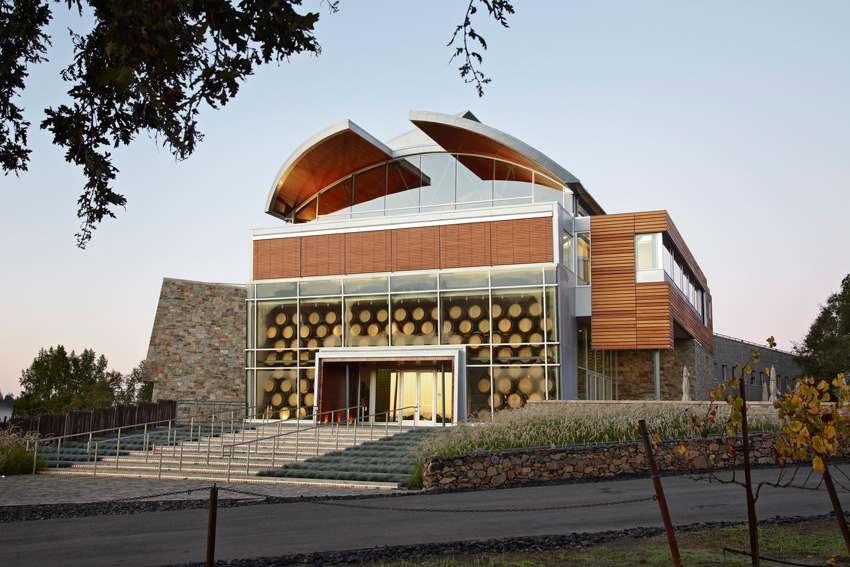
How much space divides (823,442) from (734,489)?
6.66m

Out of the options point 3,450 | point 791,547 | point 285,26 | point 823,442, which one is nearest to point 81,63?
point 285,26

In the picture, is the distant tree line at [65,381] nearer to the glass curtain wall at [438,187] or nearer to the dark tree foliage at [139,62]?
the glass curtain wall at [438,187]

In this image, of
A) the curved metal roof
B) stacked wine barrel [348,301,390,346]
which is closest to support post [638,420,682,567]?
stacked wine barrel [348,301,390,346]

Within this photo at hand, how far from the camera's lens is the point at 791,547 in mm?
6992

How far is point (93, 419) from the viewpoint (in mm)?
22859

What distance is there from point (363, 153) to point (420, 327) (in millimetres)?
6860

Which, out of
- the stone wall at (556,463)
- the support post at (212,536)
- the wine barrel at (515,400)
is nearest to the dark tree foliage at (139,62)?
the support post at (212,536)

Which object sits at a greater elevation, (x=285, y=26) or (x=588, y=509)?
(x=285, y=26)

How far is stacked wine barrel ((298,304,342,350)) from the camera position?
82.4 ft

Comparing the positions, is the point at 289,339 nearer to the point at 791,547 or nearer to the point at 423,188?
the point at 423,188

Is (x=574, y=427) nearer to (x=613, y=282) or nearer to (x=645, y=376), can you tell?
(x=613, y=282)

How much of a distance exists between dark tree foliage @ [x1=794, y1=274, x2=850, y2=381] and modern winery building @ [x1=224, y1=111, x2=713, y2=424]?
101 feet

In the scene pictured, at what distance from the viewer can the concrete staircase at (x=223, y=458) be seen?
16.6 m

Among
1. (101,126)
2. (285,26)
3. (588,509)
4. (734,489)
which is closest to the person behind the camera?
(285,26)
